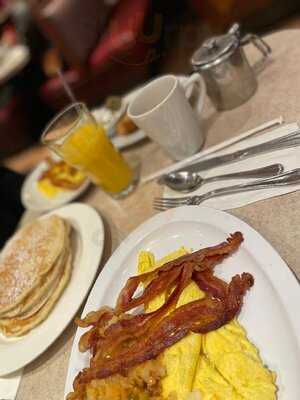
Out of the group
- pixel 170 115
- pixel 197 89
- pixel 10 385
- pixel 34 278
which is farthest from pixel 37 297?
pixel 197 89

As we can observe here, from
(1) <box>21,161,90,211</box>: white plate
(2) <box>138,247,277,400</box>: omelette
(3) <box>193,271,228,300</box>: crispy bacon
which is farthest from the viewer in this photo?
(1) <box>21,161,90,211</box>: white plate

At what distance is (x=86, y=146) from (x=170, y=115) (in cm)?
28

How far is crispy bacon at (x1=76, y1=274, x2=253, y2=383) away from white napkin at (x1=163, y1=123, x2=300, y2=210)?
23 centimetres

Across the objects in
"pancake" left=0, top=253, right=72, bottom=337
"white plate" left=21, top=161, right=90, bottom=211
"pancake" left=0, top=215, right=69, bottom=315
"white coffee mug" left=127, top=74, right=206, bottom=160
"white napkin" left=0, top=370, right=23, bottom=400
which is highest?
"white coffee mug" left=127, top=74, right=206, bottom=160

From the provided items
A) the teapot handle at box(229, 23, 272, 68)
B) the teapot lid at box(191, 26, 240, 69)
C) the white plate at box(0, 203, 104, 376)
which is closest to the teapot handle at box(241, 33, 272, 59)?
the teapot handle at box(229, 23, 272, 68)

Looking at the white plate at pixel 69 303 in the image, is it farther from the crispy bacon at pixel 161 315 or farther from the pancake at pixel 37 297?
the crispy bacon at pixel 161 315

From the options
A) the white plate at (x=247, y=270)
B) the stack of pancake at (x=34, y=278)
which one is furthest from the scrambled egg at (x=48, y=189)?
the white plate at (x=247, y=270)

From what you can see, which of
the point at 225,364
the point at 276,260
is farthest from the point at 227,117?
the point at 225,364

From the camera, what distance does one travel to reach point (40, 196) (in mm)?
1557

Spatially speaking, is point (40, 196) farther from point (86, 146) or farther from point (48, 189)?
point (86, 146)

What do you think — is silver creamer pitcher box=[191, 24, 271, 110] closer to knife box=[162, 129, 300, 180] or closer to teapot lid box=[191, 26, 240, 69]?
teapot lid box=[191, 26, 240, 69]

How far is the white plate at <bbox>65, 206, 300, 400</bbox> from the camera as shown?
71 centimetres

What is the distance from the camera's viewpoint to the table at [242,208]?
0.91m

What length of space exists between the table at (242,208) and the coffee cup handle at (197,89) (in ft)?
0.17
